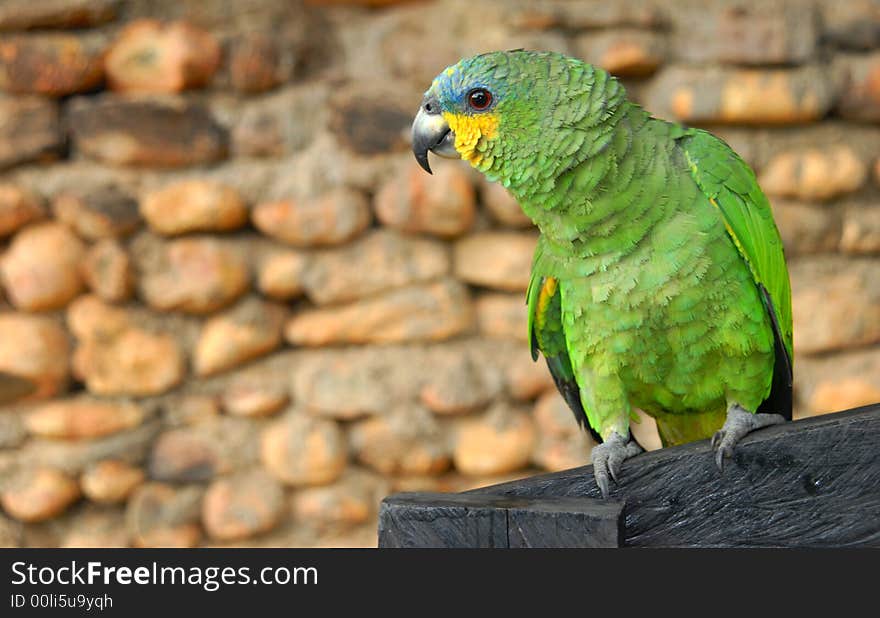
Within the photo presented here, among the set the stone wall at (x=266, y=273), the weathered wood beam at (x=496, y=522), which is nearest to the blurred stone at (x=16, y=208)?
the stone wall at (x=266, y=273)

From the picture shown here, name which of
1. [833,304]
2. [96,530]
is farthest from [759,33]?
[96,530]

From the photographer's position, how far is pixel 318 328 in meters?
1.71

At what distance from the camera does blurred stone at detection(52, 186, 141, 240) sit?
66.7 inches

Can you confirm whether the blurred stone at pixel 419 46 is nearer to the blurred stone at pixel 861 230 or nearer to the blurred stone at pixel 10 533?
the blurred stone at pixel 861 230

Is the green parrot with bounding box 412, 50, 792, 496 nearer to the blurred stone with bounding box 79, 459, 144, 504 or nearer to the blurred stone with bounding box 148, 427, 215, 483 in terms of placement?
the blurred stone with bounding box 148, 427, 215, 483

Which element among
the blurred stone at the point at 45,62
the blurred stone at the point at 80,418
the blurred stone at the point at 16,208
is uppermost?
the blurred stone at the point at 45,62

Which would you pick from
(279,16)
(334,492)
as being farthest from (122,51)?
(334,492)

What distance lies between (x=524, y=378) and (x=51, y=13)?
1126 millimetres

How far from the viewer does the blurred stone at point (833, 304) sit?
1.65 metres

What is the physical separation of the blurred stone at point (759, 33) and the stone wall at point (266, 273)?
0.03 metres

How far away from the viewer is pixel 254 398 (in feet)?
5.66
